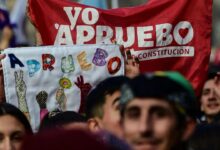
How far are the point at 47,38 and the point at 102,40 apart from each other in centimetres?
42

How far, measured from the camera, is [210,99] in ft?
25.4

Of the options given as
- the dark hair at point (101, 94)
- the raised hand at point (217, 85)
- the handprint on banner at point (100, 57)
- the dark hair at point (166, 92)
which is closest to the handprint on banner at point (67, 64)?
the handprint on banner at point (100, 57)

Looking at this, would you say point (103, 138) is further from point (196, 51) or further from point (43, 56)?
point (196, 51)

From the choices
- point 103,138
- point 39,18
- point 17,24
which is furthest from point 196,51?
point 17,24

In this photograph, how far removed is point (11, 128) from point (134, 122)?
177cm

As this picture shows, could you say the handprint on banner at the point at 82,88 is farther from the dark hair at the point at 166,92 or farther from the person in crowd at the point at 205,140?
the dark hair at the point at 166,92

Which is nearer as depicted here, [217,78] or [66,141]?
[66,141]

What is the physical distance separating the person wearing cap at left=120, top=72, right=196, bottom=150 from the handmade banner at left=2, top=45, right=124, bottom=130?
2.90 meters

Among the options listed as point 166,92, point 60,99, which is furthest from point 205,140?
point 60,99

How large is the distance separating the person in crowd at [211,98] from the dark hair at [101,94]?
2068 millimetres

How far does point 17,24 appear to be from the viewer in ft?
43.4

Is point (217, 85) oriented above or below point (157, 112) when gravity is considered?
below

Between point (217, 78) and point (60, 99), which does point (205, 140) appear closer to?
point (60, 99)

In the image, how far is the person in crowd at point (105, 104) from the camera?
205 inches
